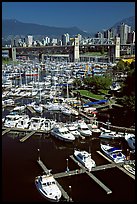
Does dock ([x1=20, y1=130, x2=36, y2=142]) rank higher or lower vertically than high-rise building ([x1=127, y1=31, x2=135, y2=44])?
lower

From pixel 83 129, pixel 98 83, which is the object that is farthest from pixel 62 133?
pixel 98 83

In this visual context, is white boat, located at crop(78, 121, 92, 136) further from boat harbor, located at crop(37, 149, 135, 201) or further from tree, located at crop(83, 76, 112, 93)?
tree, located at crop(83, 76, 112, 93)

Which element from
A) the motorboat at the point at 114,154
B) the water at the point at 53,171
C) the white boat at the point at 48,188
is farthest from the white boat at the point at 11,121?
the white boat at the point at 48,188

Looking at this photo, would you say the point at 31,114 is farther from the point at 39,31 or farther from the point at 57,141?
the point at 39,31

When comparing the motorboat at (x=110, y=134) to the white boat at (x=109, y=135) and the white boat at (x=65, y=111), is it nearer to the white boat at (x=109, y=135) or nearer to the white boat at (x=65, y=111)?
the white boat at (x=109, y=135)

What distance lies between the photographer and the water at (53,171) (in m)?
4.02

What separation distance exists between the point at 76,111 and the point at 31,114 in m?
1.37

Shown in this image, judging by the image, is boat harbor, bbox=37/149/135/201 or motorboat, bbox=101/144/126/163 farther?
motorboat, bbox=101/144/126/163

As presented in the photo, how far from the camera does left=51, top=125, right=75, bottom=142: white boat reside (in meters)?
6.06

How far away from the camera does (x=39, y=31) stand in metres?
113

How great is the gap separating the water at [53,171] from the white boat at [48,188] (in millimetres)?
96

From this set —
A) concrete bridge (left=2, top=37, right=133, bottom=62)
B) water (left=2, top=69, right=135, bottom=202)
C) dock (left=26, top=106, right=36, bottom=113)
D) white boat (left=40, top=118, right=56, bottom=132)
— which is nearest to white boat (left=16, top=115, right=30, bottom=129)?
white boat (left=40, top=118, right=56, bottom=132)

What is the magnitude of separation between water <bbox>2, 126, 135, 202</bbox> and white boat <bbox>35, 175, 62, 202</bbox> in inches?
3.8

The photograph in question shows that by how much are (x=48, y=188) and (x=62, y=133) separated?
7.52 ft
